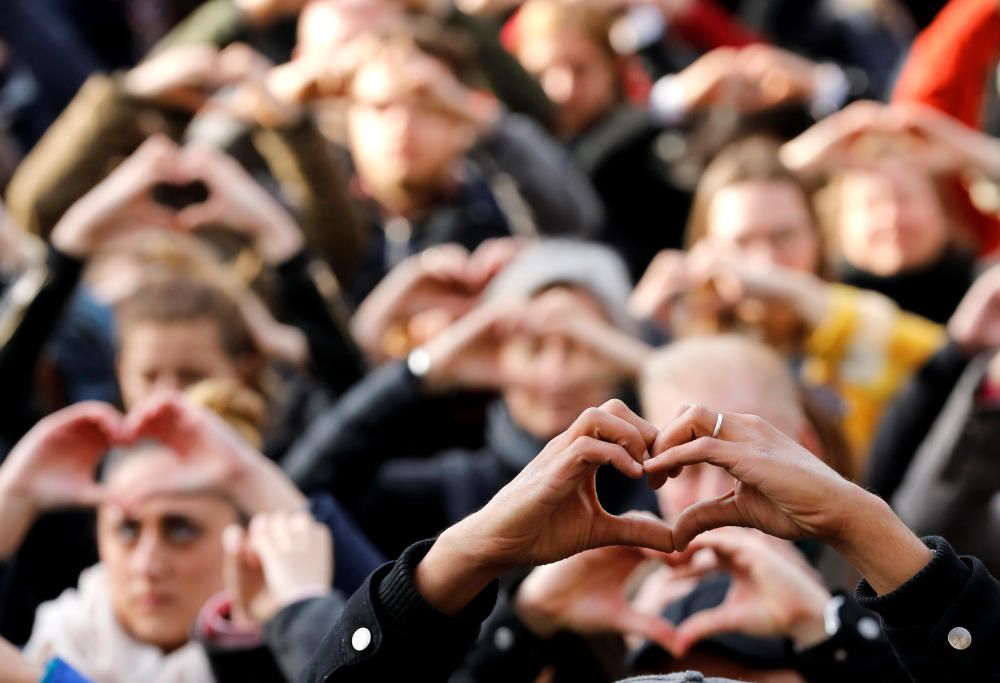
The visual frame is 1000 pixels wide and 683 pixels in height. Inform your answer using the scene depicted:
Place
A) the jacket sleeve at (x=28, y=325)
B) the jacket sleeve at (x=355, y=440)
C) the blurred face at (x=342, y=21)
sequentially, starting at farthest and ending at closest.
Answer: the blurred face at (x=342, y=21) → the jacket sleeve at (x=28, y=325) → the jacket sleeve at (x=355, y=440)

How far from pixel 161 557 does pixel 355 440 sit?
83 cm

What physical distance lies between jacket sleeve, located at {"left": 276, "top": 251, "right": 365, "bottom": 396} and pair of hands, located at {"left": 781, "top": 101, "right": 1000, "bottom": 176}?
3.75 ft

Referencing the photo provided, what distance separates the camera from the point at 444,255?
4.18m

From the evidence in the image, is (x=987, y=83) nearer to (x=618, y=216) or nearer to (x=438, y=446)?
(x=618, y=216)

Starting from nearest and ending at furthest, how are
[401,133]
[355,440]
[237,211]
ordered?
1. [355,440]
2. [237,211]
3. [401,133]

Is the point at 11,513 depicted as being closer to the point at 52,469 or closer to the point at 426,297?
the point at 52,469

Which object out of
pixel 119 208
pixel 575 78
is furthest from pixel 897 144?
pixel 119 208

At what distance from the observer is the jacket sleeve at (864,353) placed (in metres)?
3.82

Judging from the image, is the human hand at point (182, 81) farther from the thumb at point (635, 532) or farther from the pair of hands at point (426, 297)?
the thumb at point (635, 532)

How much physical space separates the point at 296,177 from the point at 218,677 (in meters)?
2.03

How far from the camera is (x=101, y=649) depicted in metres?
2.86

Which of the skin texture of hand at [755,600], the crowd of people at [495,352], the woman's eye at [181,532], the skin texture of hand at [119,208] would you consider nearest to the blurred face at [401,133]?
the crowd of people at [495,352]

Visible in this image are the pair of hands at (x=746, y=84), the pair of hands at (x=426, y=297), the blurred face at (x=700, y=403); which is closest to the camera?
the blurred face at (x=700, y=403)

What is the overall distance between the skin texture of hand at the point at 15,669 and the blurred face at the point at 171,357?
4.84ft
